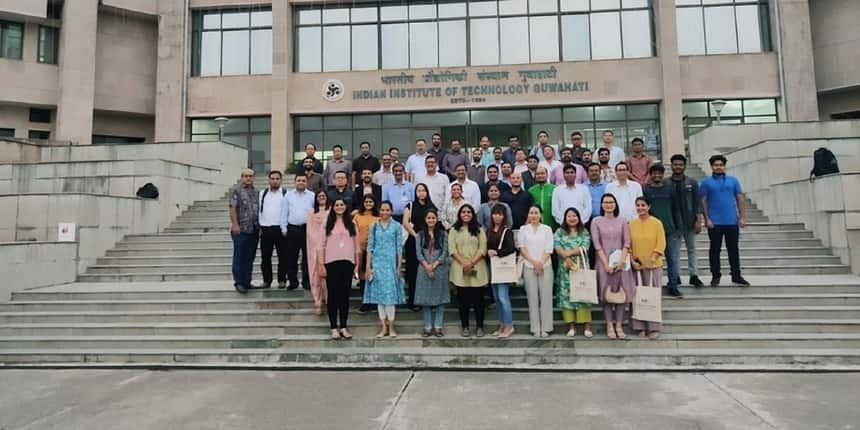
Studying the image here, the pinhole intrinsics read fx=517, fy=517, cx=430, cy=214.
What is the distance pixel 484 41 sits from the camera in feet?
79.2

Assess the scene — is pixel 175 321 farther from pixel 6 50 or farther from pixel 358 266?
pixel 6 50

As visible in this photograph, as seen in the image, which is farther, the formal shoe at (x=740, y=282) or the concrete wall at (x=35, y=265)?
the concrete wall at (x=35, y=265)

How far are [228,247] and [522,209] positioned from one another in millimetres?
6693

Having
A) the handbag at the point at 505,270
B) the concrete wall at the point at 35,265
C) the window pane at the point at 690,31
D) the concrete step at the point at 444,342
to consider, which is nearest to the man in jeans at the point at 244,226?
the concrete step at the point at 444,342

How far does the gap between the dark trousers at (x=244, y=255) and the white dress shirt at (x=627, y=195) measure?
17.4 feet

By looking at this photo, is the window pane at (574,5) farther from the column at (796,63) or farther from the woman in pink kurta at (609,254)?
the woman in pink kurta at (609,254)

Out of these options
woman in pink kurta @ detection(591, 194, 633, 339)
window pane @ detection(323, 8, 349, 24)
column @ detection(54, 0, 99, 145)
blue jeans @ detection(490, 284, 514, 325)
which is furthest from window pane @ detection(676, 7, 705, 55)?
column @ detection(54, 0, 99, 145)

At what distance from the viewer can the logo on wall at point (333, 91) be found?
2420 cm

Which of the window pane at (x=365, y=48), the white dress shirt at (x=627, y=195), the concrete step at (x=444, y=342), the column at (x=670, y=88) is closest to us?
the concrete step at (x=444, y=342)

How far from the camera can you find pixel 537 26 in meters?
24.0

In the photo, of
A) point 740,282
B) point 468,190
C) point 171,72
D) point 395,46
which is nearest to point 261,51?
point 171,72

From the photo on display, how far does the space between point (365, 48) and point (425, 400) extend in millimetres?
22381

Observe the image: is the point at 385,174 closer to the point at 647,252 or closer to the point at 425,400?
the point at 647,252

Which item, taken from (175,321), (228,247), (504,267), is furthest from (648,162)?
(228,247)
